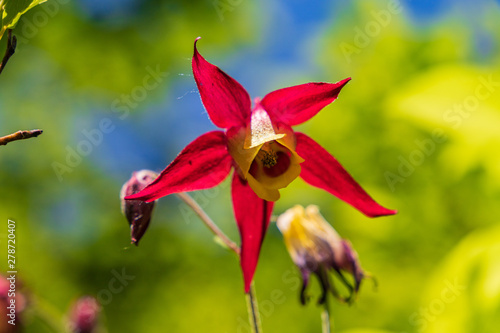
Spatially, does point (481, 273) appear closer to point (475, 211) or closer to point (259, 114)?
point (259, 114)

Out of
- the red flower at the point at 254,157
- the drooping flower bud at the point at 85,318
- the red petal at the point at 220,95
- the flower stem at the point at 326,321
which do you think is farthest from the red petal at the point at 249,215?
the drooping flower bud at the point at 85,318

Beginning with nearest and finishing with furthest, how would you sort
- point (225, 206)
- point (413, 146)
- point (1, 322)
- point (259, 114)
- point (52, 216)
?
point (259, 114), point (1, 322), point (413, 146), point (225, 206), point (52, 216)

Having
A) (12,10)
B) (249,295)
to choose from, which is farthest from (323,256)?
(12,10)

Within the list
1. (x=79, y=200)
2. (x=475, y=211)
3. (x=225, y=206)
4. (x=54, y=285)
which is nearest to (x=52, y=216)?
(x=79, y=200)

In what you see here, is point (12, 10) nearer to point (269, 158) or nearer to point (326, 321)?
point (269, 158)

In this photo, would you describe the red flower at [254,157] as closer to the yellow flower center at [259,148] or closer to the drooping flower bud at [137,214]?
the yellow flower center at [259,148]
